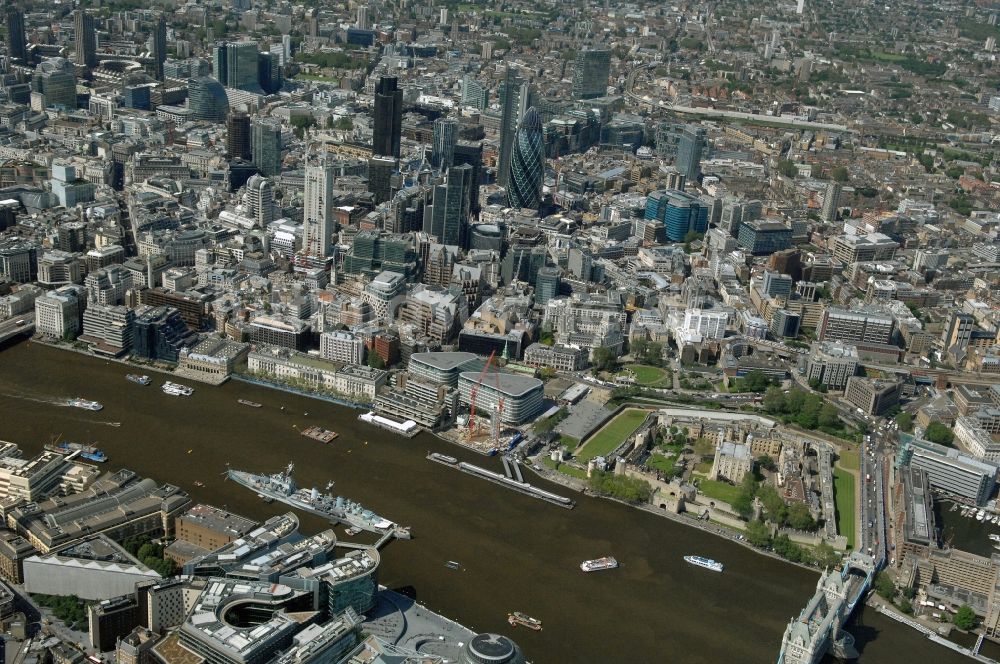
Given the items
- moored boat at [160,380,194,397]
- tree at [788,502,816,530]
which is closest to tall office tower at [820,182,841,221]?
tree at [788,502,816,530]

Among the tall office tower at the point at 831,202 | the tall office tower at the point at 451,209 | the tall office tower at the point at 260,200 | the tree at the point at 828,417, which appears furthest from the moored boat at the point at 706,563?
the tall office tower at the point at 831,202

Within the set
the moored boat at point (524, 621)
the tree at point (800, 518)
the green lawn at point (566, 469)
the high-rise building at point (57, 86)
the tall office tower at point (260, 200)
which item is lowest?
the moored boat at point (524, 621)

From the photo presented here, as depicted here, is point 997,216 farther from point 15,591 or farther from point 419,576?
point 15,591

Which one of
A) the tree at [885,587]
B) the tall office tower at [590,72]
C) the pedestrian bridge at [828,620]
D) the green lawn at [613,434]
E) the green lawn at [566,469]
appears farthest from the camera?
the tall office tower at [590,72]

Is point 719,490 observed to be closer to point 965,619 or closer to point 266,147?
point 965,619

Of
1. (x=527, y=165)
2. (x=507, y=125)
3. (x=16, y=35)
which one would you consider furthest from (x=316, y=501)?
(x=16, y=35)

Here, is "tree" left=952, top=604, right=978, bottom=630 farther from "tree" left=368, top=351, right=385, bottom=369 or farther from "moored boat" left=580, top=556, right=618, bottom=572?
"tree" left=368, top=351, right=385, bottom=369

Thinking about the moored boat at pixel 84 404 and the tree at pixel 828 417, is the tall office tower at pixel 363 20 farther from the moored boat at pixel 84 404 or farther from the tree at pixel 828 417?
the tree at pixel 828 417

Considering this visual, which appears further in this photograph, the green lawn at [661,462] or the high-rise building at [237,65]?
the high-rise building at [237,65]
